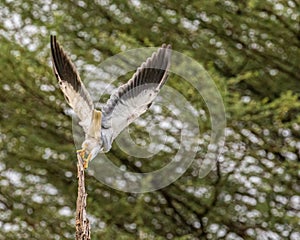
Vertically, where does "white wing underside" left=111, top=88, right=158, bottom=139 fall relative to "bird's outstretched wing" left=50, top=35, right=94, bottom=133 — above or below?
below

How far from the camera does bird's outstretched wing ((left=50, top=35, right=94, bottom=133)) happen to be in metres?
1.00

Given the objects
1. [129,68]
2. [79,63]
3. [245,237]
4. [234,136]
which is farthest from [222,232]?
[79,63]

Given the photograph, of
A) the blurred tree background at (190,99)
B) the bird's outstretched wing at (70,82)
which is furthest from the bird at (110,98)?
the blurred tree background at (190,99)

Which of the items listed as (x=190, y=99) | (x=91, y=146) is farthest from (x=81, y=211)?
(x=190, y=99)

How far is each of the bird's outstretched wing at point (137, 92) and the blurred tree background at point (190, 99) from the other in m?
0.56

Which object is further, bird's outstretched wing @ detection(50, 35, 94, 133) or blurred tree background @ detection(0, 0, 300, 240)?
blurred tree background @ detection(0, 0, 300, 240)

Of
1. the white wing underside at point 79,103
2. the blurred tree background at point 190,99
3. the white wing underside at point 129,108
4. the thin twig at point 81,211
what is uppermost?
the white wing underside at point 79,103

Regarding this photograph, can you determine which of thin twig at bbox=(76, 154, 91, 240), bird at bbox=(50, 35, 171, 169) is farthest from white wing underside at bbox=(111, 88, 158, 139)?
thin twig at bbox=(76, 154, 91, 240)

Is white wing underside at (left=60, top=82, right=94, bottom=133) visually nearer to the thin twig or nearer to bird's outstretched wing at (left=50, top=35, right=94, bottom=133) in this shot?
bird's outstretched wing at (left=50, top=35, right=94, bottom=133)

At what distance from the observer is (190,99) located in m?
1.74

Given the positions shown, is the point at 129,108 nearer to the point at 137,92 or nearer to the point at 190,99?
the point at 137,92

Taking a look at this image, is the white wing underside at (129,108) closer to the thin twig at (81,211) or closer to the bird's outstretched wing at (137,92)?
the bird's outstretched wing at (137,92)

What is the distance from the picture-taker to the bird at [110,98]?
0.99 metres

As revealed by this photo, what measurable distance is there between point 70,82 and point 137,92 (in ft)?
0.50
